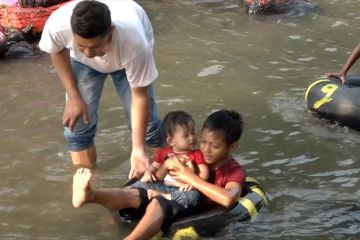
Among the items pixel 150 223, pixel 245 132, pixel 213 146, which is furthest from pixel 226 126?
pixel 245 132

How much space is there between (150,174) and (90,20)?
110 cm

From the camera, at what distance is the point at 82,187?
3.28 meters

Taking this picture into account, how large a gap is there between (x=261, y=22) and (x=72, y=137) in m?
4.97

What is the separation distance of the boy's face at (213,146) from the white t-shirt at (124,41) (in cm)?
48

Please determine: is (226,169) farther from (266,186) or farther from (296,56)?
(296,56)

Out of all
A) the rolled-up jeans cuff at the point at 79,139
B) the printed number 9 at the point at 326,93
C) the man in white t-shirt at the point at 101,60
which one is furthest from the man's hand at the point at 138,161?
the printed number 9 at the point at 326,93

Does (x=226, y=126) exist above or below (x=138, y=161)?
above

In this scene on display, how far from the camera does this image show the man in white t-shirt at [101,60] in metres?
3.24

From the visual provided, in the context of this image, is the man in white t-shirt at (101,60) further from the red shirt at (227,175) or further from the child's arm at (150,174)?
the red shirt at (227,175)

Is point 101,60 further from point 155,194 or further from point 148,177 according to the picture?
point 155,194

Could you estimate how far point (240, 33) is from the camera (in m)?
8.15

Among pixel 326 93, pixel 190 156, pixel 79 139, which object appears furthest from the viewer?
pixel 326 93

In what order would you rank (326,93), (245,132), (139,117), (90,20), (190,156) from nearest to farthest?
(90,20)
(139,117)
(190,156)
(245,132)
(326,93)

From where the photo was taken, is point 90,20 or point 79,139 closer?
point 90,20
